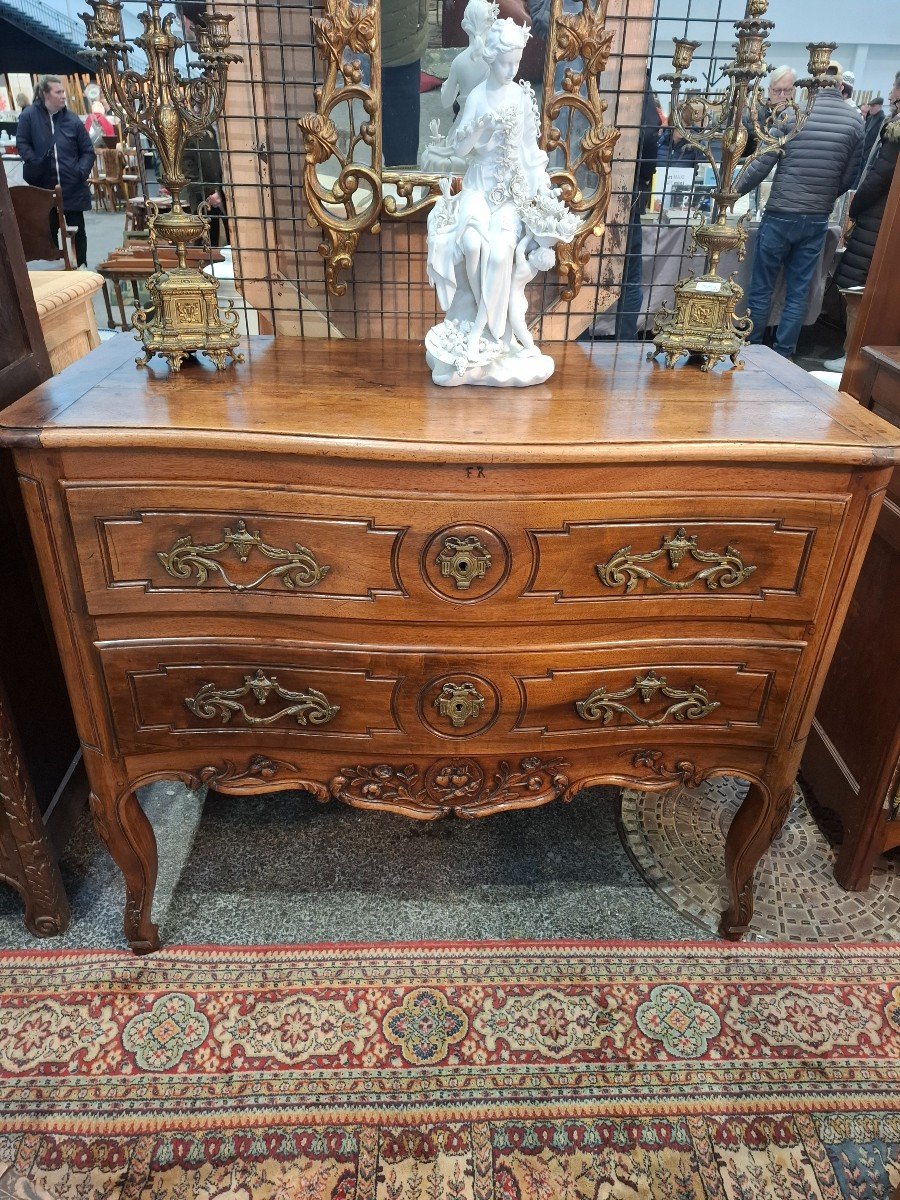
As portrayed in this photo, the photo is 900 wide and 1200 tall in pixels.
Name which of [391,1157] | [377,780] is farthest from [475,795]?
[391,1157]

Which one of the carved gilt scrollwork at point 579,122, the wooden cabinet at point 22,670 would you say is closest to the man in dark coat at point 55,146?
the wooden cabinet at point 22,670

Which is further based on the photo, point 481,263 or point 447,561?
point 481,263

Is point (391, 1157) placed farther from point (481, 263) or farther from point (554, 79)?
point (554, 79)

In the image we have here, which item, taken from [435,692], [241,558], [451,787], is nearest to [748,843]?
[451,787]

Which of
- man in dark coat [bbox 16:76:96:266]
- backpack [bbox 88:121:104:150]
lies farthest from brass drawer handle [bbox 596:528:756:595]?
backpack [bbox 88:121:104:150]

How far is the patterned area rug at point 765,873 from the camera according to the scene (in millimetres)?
1826

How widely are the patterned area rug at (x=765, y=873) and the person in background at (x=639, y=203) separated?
47.2 inches

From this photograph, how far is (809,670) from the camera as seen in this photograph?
1455mm

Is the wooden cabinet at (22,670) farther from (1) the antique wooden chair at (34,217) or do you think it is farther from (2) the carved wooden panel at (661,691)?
(1) the antique wooden chair at (34,217)

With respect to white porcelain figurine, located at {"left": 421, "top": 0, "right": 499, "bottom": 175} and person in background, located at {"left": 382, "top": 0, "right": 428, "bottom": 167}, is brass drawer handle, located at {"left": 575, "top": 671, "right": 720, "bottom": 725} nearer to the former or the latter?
white porcelain figurine, located at {"left": 421, "top": 0, "right": 499, "bottom": 175}

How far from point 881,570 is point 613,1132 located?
1.29 meters

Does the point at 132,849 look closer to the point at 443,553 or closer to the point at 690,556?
the point at 443,553

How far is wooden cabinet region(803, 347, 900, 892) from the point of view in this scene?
1772mm

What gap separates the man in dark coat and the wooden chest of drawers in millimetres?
4692
